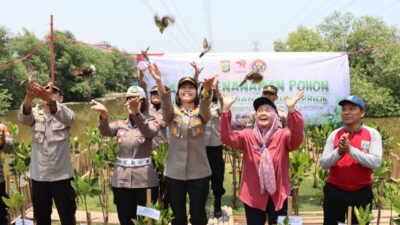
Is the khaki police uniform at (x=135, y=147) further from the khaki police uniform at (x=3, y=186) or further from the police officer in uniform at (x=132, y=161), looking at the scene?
the khaki police uniform at (x=3, y=186)

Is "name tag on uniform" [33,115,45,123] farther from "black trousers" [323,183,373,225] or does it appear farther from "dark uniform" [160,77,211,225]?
"black trousers" [323,183,373,225]

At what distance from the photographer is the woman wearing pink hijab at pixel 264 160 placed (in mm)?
2842

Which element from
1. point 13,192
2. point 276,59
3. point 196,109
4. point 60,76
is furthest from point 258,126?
point 60,76

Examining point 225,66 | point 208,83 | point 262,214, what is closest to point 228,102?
point 208,83

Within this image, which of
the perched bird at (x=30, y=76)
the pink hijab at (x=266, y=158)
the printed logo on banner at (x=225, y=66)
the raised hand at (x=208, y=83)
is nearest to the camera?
the pink hijab at (x=266, y=158)

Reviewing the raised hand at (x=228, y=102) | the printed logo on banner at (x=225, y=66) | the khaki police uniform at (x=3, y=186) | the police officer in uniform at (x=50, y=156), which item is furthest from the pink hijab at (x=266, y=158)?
the printed logo on banner at (x=225, y=66)

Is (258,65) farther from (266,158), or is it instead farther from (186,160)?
(266,158)

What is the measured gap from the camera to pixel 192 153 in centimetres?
323

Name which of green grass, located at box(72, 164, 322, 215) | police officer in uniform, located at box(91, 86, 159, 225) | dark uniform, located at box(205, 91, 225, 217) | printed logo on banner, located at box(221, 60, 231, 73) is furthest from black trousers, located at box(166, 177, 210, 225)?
printed logo on banner, located at box(221, 60, 231, 73)

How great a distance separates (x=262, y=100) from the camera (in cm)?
292

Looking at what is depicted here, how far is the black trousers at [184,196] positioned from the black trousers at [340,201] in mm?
982

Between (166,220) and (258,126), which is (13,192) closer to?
(166,220)

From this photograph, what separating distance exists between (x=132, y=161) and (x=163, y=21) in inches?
48.5

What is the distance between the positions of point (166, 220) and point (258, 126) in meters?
0.99
